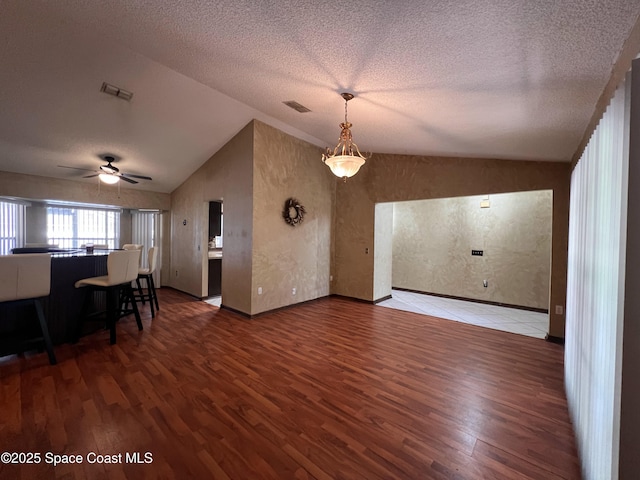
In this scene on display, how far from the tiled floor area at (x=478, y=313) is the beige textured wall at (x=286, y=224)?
5.44ft

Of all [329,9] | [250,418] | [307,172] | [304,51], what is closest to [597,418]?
[250,418]

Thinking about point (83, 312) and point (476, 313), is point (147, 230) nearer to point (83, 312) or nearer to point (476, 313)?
point (83, 312)

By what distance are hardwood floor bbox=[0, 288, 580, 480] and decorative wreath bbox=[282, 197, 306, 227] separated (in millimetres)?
2064

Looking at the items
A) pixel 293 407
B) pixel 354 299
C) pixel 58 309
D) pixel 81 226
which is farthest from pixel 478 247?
pixel 81 226

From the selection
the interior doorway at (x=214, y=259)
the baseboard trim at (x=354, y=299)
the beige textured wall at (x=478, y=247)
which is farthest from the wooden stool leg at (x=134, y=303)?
the beige textured wall at (x=478, y=247)

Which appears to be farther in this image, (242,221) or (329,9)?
(242,221)

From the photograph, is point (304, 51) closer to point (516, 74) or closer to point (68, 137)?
point (516, 74)

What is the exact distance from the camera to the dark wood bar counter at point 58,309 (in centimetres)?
268

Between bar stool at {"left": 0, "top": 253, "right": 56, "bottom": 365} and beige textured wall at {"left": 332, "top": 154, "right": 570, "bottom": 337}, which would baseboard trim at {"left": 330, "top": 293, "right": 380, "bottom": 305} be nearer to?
beige textured wall at {"left": 332, "top": 154, "right": 570, "bottom": 337}

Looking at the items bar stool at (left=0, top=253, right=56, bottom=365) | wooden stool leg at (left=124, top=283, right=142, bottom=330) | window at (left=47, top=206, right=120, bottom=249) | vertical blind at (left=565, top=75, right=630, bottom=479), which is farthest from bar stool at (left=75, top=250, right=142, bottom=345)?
vertical blind at (left=565, top=75, right=630, bottom=479)

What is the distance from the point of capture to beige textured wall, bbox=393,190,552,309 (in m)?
4.84

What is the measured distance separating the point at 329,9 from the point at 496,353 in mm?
3711

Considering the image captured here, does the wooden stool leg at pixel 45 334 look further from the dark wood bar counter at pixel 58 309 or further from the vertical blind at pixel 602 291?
the vertical blind at pixel 602 291

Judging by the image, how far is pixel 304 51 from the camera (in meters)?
2.15
